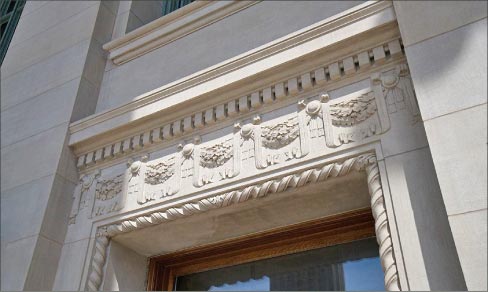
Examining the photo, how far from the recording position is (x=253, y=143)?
3.07 meters

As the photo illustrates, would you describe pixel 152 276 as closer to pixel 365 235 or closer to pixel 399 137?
pixel 365 235

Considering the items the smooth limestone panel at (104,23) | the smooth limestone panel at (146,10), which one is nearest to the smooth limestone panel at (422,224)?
the smooth limestone panel at (104,23)

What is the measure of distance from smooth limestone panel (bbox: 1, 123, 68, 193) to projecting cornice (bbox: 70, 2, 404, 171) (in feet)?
0.55

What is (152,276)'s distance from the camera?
3.48 meters

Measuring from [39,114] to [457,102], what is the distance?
359 cm

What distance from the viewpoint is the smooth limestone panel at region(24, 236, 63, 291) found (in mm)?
3258

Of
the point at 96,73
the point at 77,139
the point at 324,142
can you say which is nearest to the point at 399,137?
the point at 324,142

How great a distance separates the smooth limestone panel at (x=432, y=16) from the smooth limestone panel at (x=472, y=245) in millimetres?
1043

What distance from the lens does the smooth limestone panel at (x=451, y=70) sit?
2205 millimetres

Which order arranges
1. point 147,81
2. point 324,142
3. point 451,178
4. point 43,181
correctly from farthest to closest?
point 147,81
point 43,181
point 324,142
point 451,178

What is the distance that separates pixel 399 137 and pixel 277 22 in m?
1.50

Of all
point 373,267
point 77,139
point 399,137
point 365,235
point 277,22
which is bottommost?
point 373,267

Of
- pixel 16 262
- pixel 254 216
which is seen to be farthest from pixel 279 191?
pixel 16 262

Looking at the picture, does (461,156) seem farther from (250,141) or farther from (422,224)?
(250,141)
